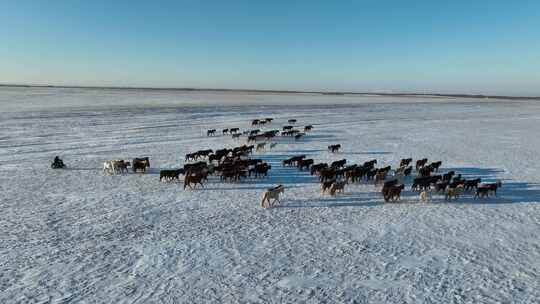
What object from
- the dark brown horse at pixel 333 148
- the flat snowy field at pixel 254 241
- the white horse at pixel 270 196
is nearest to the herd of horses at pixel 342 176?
the white horse at pixel 270 196

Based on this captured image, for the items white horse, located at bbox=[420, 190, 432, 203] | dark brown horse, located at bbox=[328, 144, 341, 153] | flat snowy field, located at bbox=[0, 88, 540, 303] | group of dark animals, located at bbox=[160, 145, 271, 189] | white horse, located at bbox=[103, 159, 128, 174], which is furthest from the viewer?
dark brown horse, located at bbox=[328, 144, 341, 153]

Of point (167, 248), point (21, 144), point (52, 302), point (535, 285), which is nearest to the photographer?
point (52, 302)

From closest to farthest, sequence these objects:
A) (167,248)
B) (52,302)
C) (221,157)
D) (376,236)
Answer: (52,302)
(167,248)
(376,236)
(221,157)

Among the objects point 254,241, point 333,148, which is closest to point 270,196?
point 254,241

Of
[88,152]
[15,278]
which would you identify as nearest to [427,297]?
[15,278]

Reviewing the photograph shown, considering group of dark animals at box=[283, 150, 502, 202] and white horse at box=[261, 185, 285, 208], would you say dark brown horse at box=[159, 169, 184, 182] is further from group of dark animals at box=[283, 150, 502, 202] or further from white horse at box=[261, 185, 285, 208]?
group of dark animals at box=[283, 150, 502, 202]

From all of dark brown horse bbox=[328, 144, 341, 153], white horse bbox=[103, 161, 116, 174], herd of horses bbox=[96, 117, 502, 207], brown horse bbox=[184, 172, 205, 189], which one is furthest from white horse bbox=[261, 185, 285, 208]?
dark brown horse bbox=[328, 144, 341, 153]

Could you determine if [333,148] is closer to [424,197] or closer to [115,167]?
[424,197]

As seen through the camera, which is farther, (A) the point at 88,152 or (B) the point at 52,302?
(A) the point at 88,152

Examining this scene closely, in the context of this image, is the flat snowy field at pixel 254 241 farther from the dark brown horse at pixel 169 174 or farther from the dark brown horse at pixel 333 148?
the dark brown horse at pixel 333 148

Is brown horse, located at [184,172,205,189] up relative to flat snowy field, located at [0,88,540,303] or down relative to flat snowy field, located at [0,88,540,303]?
up

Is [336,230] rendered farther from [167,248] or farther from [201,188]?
[201,188]
